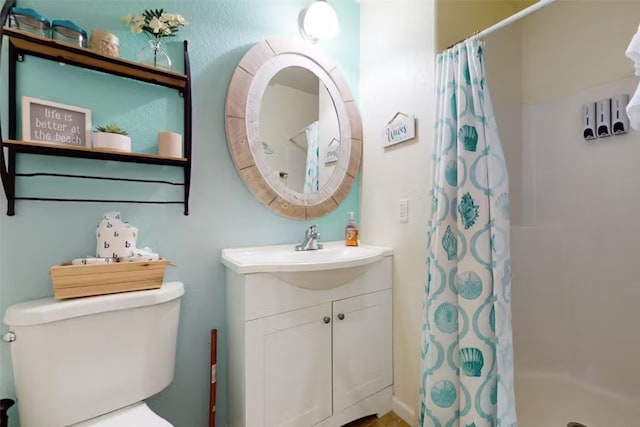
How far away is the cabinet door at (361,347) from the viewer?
4.44ft

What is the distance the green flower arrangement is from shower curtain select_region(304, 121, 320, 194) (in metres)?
0.78

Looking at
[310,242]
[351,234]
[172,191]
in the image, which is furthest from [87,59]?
[351,234]

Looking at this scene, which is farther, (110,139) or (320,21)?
(320,21)

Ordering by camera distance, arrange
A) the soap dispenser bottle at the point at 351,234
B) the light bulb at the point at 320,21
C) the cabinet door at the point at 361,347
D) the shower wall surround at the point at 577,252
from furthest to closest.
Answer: the soap dispenser bottle at the point at 351,234
the light bulb at the point at 320,21
the shower wall surround at the point at 577,252
the cabinet door at the point at 361,347

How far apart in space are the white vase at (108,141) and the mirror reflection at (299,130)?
0.64 m

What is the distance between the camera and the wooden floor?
57.8 inches

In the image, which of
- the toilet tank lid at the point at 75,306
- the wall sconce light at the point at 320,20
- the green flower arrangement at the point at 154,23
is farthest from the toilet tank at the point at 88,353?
the wall sconce light at the point at 320,20

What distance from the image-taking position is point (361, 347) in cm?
144

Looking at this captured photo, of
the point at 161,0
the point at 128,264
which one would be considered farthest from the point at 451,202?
the point at 161,0

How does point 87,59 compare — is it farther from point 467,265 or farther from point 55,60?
point 467,265

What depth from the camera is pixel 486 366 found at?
1.13 metres

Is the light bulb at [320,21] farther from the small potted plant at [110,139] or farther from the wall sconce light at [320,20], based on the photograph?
the small potted plant at [110,139]

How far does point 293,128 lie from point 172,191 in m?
0.73

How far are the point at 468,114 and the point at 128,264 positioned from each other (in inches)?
57.9
